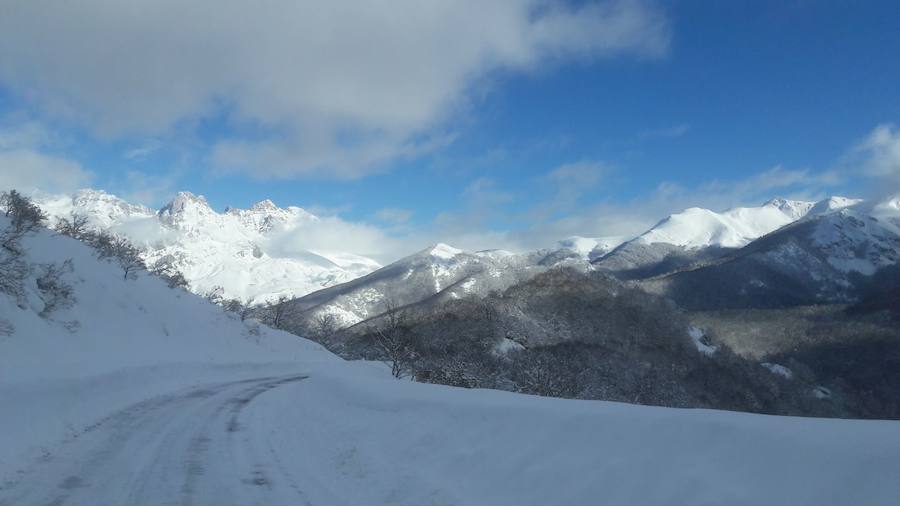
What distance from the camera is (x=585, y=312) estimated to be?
135125 millimetres

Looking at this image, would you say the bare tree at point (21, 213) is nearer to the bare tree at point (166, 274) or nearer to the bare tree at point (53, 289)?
the bare tree at point (53, 289)

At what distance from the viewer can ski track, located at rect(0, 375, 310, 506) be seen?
7914 millimetres

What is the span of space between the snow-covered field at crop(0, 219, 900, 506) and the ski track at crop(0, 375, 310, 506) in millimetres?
43

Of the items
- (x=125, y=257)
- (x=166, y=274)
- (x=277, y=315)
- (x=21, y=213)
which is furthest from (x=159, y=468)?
(x=277, y=315)

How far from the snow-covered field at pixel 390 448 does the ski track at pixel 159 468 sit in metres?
0.04

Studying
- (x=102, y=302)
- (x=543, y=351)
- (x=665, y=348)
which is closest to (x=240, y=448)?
(x=102, y=302)

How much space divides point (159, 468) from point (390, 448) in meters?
4.22

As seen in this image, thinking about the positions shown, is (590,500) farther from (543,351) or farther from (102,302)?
(543,351)

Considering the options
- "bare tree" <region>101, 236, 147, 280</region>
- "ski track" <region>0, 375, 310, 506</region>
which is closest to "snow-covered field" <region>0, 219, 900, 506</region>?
"ski track" <region>0, 375, 310, 506</region>

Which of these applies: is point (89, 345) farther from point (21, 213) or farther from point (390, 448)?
point (390, 448)

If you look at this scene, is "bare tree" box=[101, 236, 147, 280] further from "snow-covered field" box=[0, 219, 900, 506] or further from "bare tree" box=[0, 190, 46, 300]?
"snow-covered field" box=[0, 219, 900, 506]

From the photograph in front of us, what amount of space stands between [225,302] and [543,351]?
64.9m

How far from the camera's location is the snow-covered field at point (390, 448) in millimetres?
6289

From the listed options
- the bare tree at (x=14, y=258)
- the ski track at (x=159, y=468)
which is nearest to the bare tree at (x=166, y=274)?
the bare tree at (x=14, y=258)
